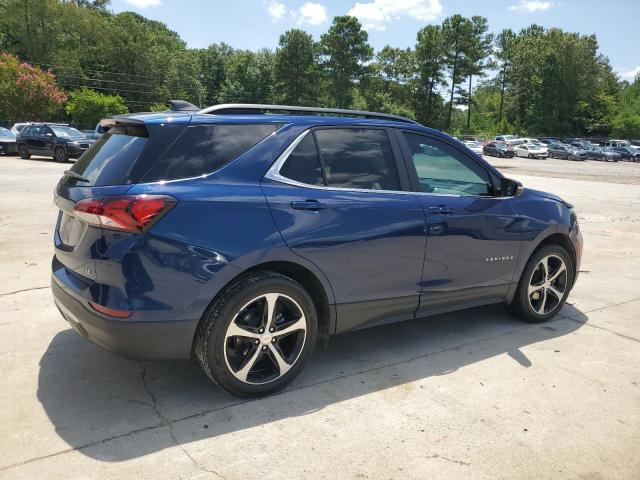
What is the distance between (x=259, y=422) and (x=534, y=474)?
147 centimetres

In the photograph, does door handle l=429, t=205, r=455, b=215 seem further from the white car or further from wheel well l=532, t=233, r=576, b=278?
the white car

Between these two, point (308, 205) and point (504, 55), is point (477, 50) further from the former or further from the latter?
point (308, 205)

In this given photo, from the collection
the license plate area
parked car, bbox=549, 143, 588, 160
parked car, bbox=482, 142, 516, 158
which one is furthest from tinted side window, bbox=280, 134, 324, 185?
parked car, bbox=549, 143, 588, 160

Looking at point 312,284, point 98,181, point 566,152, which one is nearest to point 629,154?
point 566,152

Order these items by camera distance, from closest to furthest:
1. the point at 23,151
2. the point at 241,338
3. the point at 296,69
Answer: the point at 241,338, the point at 23,151, the point at 296,69

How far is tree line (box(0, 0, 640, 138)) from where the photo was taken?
73.7m

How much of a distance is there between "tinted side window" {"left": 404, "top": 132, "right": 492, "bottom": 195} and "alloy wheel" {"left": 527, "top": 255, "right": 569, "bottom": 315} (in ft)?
3.19

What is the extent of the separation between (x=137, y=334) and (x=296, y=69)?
84.4m

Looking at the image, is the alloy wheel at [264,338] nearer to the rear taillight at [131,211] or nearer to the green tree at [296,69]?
the rear taillight at [131,211]

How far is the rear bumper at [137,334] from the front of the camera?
9.44ft

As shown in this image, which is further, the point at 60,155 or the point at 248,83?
the point at 248,83

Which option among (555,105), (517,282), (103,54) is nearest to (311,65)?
(103,54)

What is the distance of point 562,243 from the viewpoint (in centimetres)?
496

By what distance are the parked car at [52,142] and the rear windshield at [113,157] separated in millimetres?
19836
